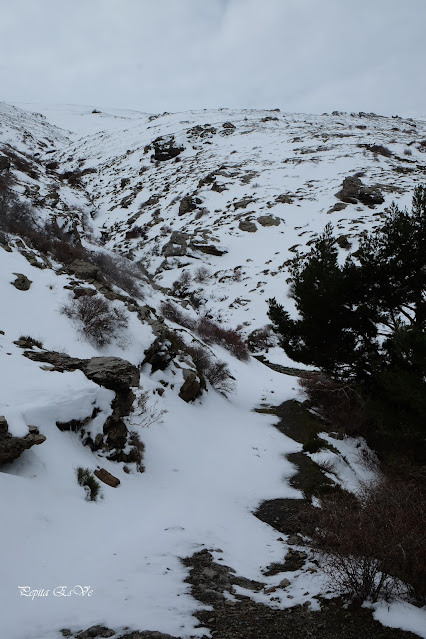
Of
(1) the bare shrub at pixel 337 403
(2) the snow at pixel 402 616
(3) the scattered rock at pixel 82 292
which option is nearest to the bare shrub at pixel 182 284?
(1) the bare shrub at pixel 337 403

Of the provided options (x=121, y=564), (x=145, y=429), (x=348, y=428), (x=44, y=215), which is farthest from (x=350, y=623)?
(x=44, y=215)

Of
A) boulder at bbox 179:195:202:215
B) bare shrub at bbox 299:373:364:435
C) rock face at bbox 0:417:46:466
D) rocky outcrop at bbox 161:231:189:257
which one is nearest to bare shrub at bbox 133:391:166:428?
rock face at bbox 0:417:46:466

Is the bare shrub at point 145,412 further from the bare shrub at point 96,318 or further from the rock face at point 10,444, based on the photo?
the rock face at point 10,444

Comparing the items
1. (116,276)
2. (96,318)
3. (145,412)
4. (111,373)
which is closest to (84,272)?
(96,318)

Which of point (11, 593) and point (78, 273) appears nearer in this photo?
point (11, 593)

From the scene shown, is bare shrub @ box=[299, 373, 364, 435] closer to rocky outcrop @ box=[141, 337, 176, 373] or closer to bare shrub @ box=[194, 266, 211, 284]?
rocky outcrop @ box=[141, 337, 176, 373]

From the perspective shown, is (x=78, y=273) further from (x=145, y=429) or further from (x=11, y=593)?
(x=11, y=593)

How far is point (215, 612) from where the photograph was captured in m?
3.87

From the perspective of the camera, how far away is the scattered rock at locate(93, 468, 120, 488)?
628 cm

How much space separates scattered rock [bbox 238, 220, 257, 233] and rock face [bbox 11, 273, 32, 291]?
2423cm

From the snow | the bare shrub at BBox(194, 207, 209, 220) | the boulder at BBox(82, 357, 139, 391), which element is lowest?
the snow

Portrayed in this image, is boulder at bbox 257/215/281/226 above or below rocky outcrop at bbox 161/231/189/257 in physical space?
above

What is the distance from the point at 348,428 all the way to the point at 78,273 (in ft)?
38.1

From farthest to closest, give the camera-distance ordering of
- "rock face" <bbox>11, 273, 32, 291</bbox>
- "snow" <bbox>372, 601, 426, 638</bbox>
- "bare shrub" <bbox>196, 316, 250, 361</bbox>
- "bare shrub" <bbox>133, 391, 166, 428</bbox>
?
"bare shrub" <bbox>196, 316, 250, 361</bbox> → "rock face" <bbox>11, 273, 32, 291</bbox> → "bare shrub" <bbox>133, 391, 166, 428</bbox> → "snow" <bbox>372, 601, 426, 638</bbox>
